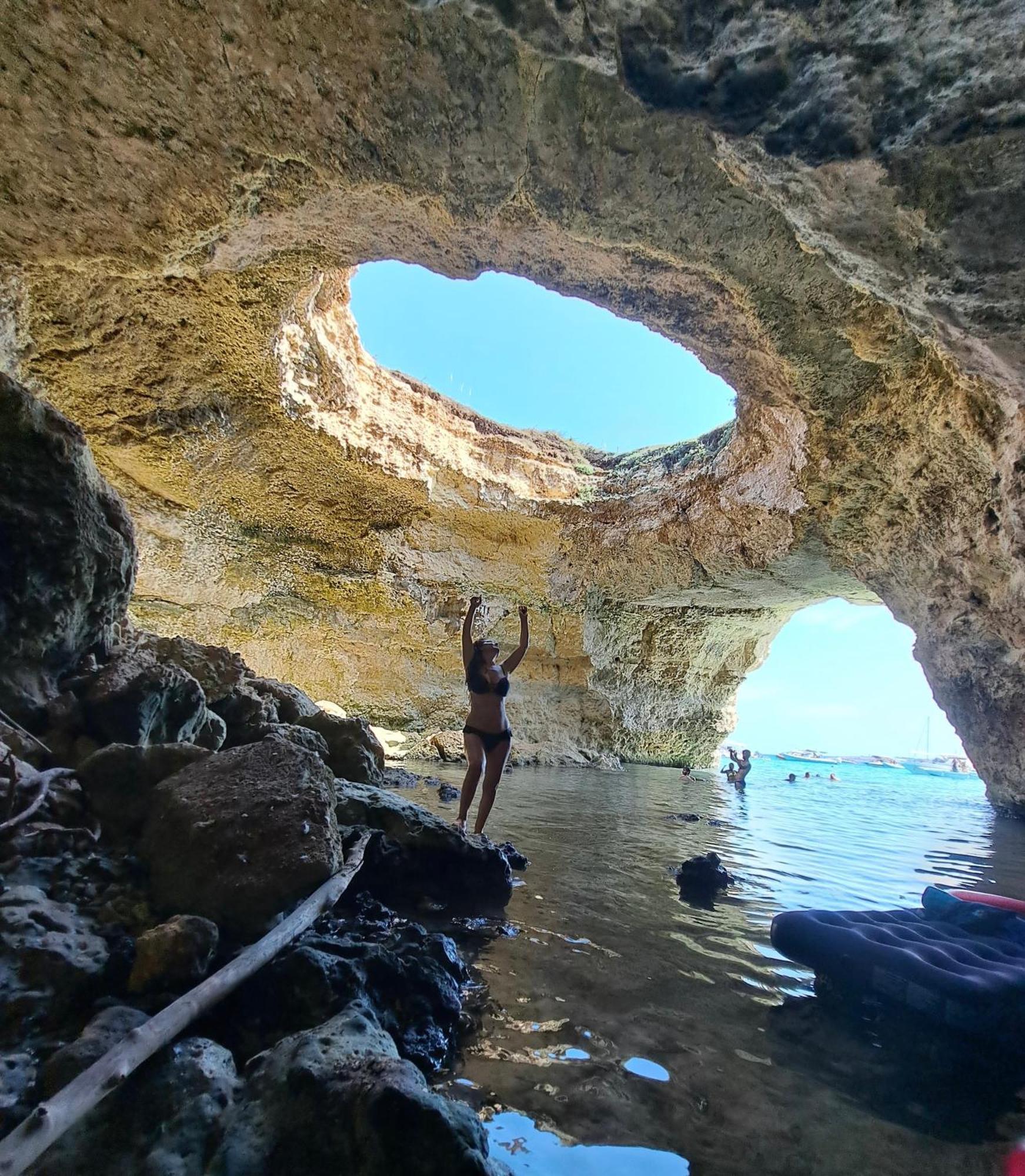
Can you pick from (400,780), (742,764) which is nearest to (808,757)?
(742,764)

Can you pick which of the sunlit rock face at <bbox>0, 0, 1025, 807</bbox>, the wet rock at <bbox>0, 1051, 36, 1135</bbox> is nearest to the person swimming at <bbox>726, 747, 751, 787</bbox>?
the sunlit rock face at <bbox>0, 0, 1025, 807</bbox>

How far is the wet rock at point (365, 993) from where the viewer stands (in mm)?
1584

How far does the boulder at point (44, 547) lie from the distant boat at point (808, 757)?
57.3 meters

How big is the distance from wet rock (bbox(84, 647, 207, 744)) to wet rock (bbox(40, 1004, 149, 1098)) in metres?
1.46

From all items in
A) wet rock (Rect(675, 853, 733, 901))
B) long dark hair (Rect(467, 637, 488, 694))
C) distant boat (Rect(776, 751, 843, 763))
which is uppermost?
long dark hair (Rect(467, 637, 488, 694))

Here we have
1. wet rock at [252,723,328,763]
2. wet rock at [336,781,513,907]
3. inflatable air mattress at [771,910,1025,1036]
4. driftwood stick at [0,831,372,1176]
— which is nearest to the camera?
driftwood stick at [0,831,372,1176]

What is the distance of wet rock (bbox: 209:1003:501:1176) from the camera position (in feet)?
3.54

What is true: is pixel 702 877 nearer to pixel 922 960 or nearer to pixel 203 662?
pixel 922 960

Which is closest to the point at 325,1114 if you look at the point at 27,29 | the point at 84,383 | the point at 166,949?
the point at 166,949

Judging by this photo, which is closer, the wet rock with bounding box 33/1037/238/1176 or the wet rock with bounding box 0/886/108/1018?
the wet rock with bounding box 33/1037/238/1176

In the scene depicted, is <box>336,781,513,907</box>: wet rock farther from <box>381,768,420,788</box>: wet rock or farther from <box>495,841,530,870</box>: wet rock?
<box>381,768,420,788</box>: wet rock

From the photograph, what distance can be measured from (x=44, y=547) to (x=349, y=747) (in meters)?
2.43

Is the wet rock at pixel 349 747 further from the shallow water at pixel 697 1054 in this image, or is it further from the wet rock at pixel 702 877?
the wet rock at pixel 702 877

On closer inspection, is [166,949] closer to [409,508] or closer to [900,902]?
[900,902]
